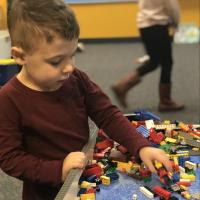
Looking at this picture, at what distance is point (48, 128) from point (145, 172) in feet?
0.80

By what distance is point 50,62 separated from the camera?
75cm

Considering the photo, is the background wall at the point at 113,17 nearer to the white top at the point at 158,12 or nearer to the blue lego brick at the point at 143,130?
the white top at the point at 158,12

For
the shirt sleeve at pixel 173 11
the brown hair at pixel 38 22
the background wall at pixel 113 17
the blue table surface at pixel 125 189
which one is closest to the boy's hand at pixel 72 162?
the blue table surface at pixel 125 189

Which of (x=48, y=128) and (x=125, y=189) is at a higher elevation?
(x=48, y=128)

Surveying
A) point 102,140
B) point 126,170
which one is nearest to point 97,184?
point 126,170

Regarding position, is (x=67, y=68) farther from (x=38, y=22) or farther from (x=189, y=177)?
(x=189, y=177)

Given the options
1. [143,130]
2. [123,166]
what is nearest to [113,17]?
[143,130]

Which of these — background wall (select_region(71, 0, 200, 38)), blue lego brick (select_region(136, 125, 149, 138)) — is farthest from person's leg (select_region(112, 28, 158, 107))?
background wall (select_region(71, 0, 200, 38))

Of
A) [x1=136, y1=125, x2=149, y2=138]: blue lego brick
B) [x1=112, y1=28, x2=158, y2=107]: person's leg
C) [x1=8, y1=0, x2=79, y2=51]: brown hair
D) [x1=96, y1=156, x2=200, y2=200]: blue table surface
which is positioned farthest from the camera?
[x1=112, y1=28, x2=158, y2=107]: person's leg

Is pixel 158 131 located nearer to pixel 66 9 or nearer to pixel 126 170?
pixel 126 170

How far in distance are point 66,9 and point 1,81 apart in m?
0.69

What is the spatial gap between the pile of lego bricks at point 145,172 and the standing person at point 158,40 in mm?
1174

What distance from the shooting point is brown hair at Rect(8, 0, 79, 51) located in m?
0.73

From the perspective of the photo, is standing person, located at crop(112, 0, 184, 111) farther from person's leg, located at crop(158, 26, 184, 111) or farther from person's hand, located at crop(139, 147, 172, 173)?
person's hand, located at crop(139, 147, 172, 173)
